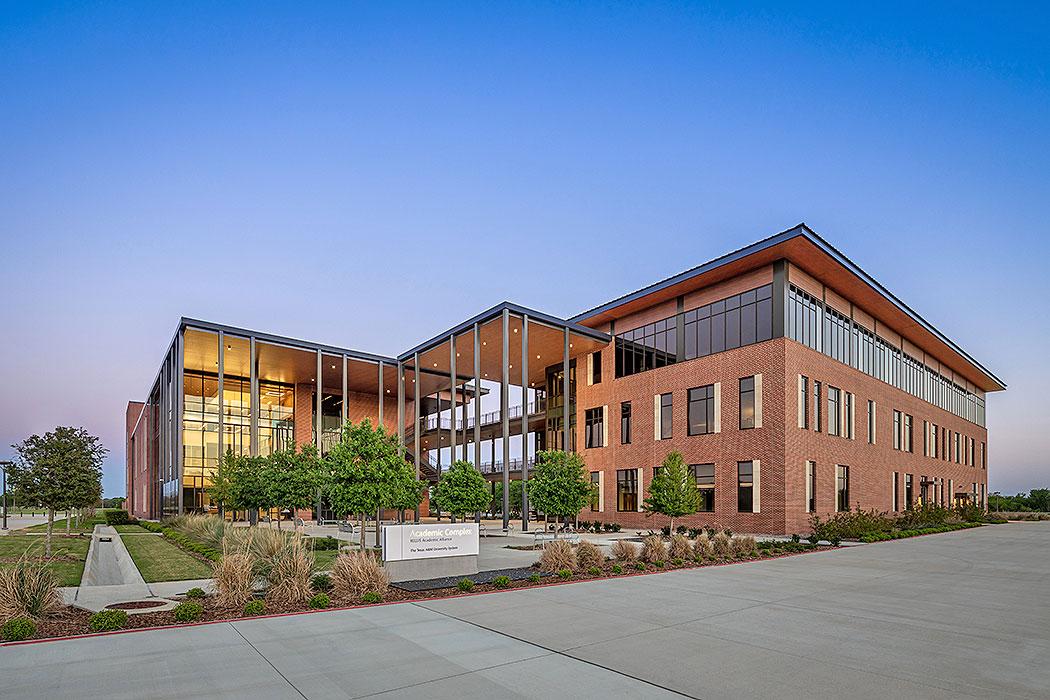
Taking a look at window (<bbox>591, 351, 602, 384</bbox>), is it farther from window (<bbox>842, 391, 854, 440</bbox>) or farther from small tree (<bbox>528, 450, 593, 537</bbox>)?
small tree (<bbox>528, 450, 593, 537</bbox>)

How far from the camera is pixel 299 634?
10508 mm

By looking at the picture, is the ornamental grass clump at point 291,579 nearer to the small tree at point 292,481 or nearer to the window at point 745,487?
the small tree at point 292,481

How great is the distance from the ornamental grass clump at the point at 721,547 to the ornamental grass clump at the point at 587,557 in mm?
5106

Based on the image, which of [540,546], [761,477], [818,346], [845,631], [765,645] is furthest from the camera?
[818,346]

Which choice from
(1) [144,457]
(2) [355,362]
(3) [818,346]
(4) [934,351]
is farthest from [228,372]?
(4) [934,351]

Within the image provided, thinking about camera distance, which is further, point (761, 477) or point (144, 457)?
point (144, 457)

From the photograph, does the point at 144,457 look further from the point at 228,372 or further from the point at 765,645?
the point at 765,645

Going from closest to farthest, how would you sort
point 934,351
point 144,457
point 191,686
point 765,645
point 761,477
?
point 191,686
point 765,645
point 761,477
point 934,351
point 144,457

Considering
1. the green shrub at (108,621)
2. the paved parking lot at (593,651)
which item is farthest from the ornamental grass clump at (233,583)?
the green shrub at (108,621)

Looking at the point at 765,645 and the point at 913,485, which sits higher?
the point at 765,645

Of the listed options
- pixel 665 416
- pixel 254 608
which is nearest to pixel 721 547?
pixel 254 608

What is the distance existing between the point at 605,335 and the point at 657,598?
113ft

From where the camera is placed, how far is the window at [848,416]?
141ft

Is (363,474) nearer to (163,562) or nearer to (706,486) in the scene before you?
(163,562)
